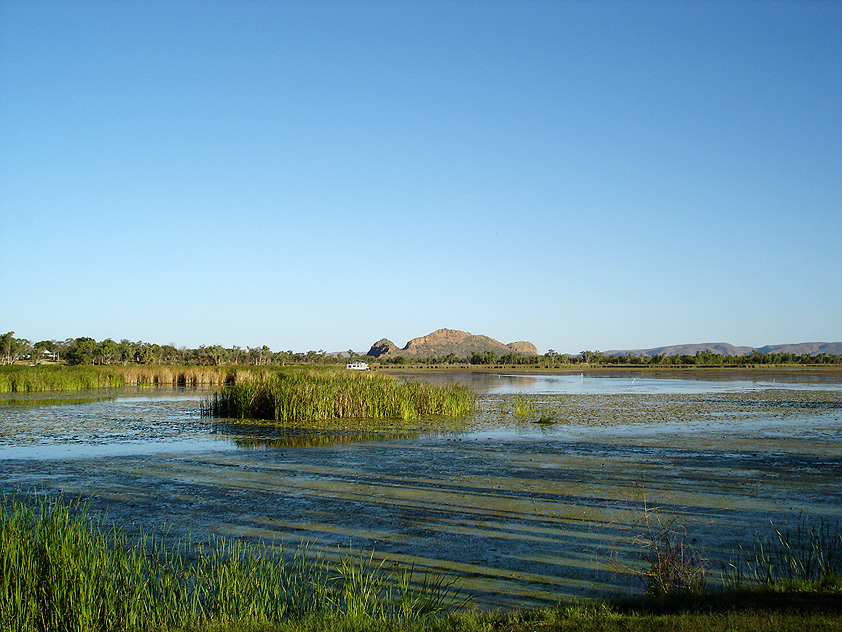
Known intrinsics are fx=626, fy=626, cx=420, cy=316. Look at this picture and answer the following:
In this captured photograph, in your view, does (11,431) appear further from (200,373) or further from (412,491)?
(200,373)

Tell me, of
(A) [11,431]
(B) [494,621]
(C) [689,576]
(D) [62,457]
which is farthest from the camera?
(A) [11,431]

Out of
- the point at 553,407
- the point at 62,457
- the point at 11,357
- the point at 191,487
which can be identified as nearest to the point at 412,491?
the point at 191,487

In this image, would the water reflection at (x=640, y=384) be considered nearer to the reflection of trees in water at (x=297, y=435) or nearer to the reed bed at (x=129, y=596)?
the reflection of trees in water at (x=297, y=435)

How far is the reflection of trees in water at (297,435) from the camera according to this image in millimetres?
16781

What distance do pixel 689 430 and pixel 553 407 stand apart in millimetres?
8246

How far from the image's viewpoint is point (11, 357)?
228 ft

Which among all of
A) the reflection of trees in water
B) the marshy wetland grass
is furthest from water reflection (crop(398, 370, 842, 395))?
the marshy wetland grass

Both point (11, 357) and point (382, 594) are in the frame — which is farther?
point (11, 357)

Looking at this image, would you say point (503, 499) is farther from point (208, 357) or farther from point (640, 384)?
point (208, 357)

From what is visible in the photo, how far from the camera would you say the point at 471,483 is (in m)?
11.4

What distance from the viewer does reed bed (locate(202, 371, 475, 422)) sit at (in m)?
22.1

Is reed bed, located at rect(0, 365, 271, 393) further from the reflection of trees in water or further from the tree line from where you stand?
the tree line

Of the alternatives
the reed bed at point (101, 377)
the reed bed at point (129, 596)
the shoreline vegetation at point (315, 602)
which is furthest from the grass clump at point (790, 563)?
the reed bed at point (101, 377)

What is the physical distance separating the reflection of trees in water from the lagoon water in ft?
0.28
